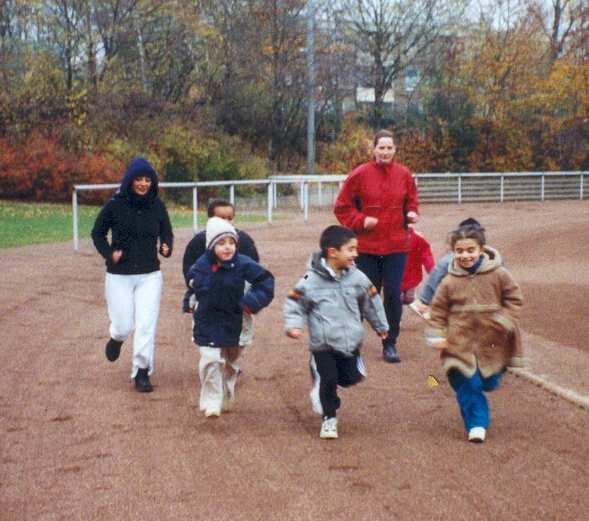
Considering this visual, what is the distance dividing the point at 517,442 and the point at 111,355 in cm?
363

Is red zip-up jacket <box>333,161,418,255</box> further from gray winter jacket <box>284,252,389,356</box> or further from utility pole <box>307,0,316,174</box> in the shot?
utility pole <box>307,0,316,174</box>

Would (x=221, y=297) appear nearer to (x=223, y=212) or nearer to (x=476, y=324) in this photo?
(x=223, y=212)

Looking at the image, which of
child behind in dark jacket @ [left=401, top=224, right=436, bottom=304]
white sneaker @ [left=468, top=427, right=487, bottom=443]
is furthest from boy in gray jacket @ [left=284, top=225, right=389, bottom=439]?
child behind in dark jacket @ [left=401, top=224, right=436, bottom=304]

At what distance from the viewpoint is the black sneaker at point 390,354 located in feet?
34.3

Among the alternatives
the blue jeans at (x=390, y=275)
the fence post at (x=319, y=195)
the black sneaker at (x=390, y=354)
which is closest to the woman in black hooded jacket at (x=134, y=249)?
the blue jeans at (x=390, y=275)

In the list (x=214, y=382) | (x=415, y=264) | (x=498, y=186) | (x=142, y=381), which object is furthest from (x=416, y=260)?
(x=498, y=186)

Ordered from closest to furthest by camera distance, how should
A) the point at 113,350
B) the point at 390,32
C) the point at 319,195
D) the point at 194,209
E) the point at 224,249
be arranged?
the point at 224,249
the point at 113,350
the point at 194,209
the point at 319,195
the point at 390,32

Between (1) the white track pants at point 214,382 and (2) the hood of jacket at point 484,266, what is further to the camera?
(1) the white track pants at point 214,382

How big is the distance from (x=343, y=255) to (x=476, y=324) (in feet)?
3.01

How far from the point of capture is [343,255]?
7832mm

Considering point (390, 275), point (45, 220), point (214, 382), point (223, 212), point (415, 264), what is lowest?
point (45, 220)

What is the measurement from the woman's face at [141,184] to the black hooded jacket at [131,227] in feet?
0.08

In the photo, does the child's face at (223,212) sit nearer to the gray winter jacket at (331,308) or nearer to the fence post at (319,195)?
the gray winter jacket at (331,308)

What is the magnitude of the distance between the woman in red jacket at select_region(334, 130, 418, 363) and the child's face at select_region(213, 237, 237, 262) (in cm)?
208
